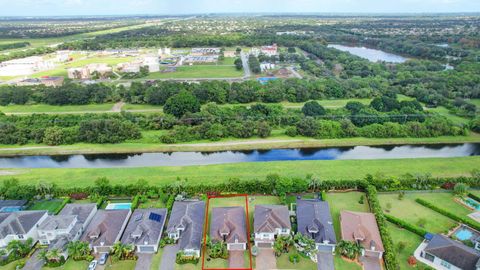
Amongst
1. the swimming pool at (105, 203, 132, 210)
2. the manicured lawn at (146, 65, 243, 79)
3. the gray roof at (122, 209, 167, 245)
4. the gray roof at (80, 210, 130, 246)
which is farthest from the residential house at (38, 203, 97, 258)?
the manicured lawn at (146, 65, 243, 79)

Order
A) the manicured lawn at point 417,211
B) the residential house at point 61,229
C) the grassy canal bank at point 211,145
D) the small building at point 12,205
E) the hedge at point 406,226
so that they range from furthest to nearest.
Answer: the grassy canal bank at point 211,145 < the small building at point 12,205 < the manicured lawn at point 417,211 < the hedge at point 406,226 < the residential house at point 61,229

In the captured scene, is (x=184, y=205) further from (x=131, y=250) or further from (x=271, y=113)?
(x=271, y=113)

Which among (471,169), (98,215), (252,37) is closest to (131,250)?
(98,215)

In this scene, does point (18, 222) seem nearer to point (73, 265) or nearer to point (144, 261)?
point (73, 265)

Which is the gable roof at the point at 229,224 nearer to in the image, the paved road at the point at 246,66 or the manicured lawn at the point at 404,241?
the manicured lawn at the point at 404,241

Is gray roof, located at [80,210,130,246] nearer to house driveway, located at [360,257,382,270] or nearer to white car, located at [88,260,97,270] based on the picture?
white car, located at [88,260,97,270]

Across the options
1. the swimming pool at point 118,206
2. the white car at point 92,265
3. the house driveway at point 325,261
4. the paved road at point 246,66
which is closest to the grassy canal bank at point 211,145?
the swimming pool at point 118,206
